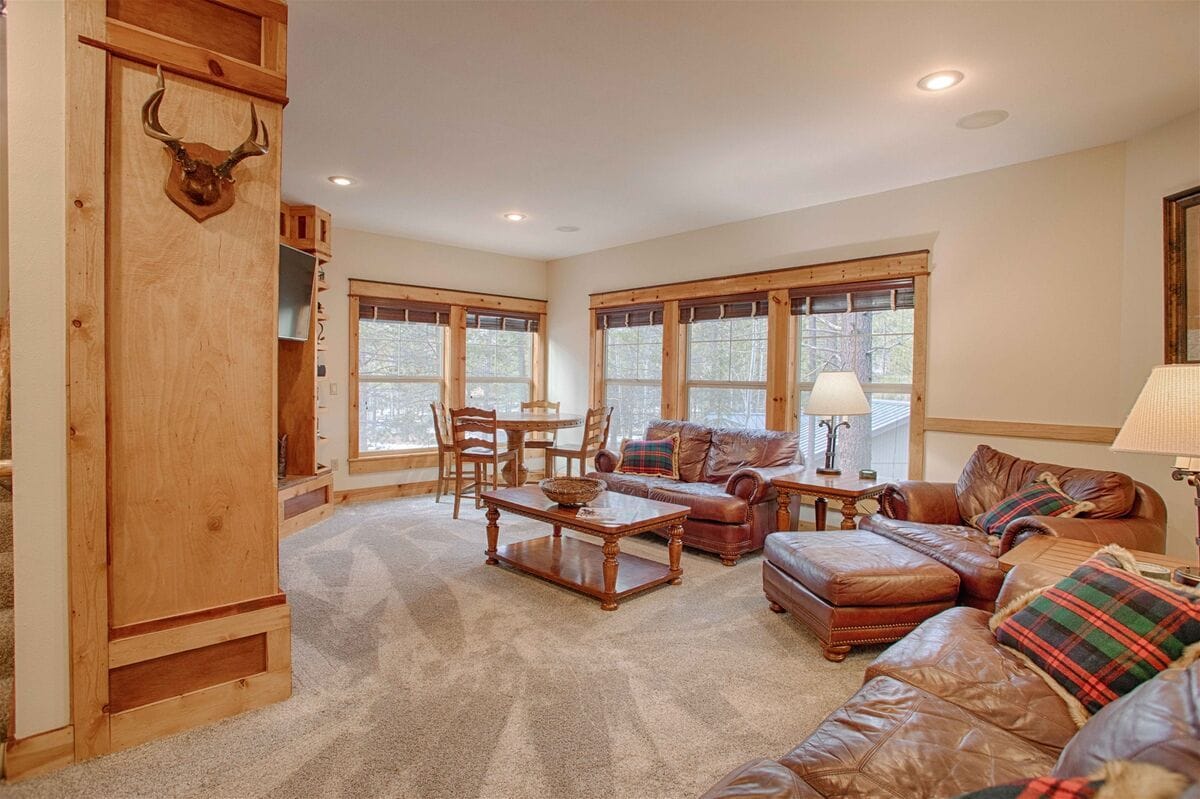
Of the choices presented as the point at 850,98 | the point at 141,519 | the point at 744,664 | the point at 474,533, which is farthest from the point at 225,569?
the point at 850,98

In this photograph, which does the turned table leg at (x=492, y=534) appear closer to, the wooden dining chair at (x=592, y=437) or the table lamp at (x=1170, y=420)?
the wooden dining chair at (x=592, y=437)

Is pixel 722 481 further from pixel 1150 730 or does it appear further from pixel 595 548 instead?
pixel 1150 730

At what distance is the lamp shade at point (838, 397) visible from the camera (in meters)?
3.84

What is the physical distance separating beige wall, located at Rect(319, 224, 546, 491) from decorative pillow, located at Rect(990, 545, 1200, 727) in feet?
18.1

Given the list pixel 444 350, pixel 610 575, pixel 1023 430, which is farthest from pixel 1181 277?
pixel 444 350

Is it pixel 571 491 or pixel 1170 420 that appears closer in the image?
pixel 1170 420

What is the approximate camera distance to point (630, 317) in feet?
20.5

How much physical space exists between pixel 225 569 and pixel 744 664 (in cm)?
210

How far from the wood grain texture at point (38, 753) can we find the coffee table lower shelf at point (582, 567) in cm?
208

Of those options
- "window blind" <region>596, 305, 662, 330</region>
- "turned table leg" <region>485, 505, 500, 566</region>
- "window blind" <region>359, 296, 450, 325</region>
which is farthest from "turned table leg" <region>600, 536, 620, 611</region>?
"window blind" <region>359, 296, 450, 325</region>

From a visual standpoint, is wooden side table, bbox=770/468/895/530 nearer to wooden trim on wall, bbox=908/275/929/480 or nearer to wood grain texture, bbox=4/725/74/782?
wooden trim on wall, bbox=908/275/929/480

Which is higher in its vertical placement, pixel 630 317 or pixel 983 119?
pixel 983 119

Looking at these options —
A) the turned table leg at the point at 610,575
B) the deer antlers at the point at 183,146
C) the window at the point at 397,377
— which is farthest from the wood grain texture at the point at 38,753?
the window at the point at 397,377

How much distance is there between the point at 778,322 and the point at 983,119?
6.96ft
